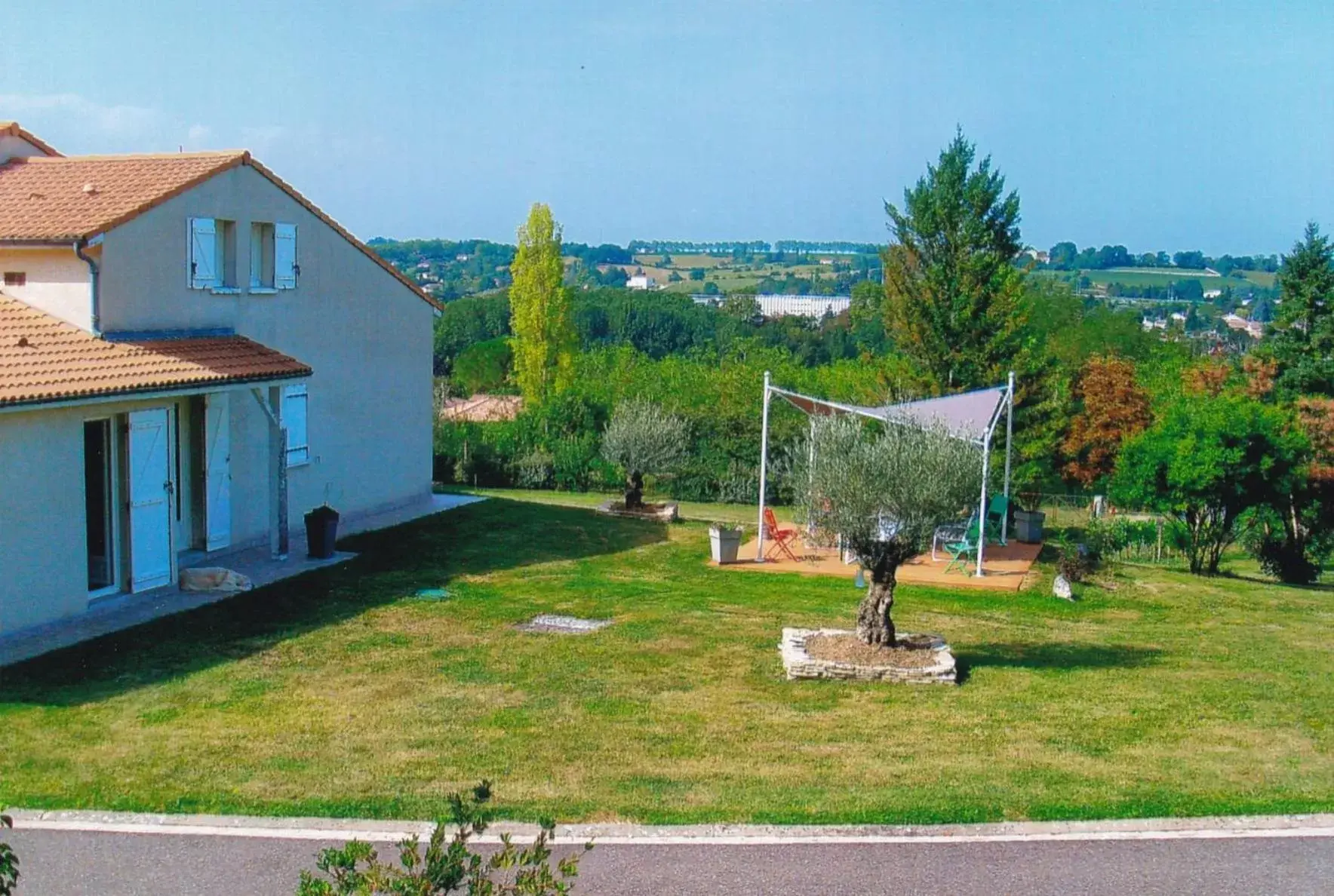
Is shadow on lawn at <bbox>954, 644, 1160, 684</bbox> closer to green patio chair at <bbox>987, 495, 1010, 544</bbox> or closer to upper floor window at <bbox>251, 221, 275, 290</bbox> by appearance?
green patio chair at <bbox>987, 495, 1010, 544</bbox>

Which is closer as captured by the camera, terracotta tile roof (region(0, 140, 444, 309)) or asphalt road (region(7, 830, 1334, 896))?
asphalt road (region(7, 830, 1334, 896))

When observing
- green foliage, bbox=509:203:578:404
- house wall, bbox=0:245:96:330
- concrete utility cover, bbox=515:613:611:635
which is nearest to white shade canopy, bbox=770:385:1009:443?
concrete utility cover, bbox=515:613:611:635

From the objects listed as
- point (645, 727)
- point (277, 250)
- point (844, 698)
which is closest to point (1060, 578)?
point (844, 698)

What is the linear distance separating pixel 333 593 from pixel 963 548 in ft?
29.6

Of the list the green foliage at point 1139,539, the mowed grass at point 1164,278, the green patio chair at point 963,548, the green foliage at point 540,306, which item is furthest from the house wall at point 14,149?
the mowed grass at point 1164,278

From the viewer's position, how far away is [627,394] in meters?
37.8

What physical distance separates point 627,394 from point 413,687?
86.8ft

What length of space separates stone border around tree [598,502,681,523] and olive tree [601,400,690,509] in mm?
202

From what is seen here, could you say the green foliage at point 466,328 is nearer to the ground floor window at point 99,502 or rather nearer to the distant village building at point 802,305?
the distant village building at point 802,305

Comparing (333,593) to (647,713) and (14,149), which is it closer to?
(647,713)

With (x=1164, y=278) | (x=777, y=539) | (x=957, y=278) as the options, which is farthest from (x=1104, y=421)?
(x=1164, y=278)

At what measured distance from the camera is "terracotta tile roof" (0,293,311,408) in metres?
12.7

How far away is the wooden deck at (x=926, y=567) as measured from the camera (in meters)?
18.1

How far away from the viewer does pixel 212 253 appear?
1672cm
